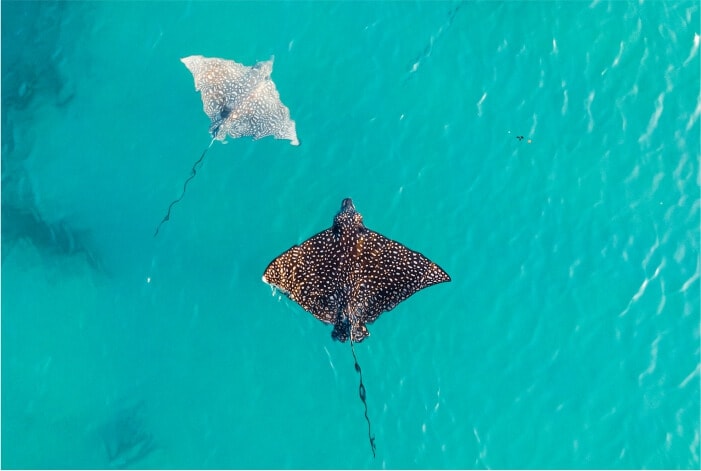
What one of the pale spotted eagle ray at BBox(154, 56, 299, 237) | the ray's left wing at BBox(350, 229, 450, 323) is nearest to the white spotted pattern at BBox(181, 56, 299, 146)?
the pale spotted eagle ray at BBox(154, 56, 299, 237)

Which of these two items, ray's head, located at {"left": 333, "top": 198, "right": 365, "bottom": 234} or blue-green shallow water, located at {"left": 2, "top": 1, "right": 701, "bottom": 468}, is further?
blue-green shallow water, located at {"left": 2, "top": 1, "right": 701, "bottom": 468}

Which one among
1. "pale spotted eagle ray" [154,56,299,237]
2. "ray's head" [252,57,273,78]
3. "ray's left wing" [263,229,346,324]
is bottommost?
"ray's left wing" [263,229,346,324]

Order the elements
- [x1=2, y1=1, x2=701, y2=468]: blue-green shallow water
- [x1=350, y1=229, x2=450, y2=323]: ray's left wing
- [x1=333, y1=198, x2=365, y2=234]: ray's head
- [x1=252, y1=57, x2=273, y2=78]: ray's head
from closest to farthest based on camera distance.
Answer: [x1=350, y1=229, x2=450, y2=323]: ray's left wing
[x1=333, y1=198, x2=365, y2=234]: ray's head
[x1=2, y1=1, x2=701, y2=468]: blue-green shallow water
[x1=252, y1=57, x2=273, y2=78]: ray's head

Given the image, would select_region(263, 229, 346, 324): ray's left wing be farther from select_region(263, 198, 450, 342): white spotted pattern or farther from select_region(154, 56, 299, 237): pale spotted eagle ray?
select_region(154, 56, 299, 237): pale spotted eagle ray

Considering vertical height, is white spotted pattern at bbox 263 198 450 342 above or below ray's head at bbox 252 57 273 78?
below

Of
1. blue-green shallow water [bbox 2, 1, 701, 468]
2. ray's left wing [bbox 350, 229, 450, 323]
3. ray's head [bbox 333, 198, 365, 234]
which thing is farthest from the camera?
blue-green shallow water [bbox 2, 1, 701, 468]

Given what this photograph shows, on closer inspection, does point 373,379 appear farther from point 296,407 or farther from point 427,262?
point 427,262

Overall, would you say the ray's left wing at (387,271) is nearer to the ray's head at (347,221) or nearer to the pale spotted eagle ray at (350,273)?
the pale spotted eagle ray at (350,273)

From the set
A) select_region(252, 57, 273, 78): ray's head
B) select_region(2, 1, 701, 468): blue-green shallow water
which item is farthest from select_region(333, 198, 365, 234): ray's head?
select_region(252, 57, 273, 78): ray's head

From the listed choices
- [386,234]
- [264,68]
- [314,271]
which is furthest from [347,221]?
[264,68]
